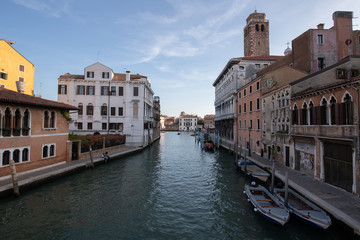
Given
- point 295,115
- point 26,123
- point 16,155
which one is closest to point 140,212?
point 16,155

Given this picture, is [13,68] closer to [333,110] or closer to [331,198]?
[333,110]

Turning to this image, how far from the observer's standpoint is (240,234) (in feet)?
28.5

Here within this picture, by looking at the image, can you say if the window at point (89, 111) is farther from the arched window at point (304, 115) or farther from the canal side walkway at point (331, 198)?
the arched window at point (304, 115)

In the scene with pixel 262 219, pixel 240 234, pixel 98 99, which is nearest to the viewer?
pixel 240 234

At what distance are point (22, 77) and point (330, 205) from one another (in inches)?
1463

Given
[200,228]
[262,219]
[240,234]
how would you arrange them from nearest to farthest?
[240,234], [200,228], [262,219]

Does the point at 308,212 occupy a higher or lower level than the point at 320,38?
lower

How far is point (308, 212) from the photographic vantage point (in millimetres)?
8664

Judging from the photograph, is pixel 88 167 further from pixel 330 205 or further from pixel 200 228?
pixel 330 205

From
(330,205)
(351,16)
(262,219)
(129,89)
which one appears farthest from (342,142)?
(129,89)

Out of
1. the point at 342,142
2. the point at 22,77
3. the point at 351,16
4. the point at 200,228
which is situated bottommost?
the point at 200,228

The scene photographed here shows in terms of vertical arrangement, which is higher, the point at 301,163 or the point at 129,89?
the point at 129,89

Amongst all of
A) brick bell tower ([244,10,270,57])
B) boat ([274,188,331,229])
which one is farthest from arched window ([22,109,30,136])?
brick bell tower ([244,10,270,57])

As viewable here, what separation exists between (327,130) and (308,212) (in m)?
6.23
